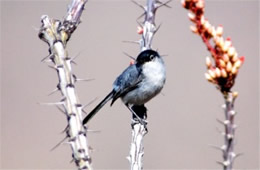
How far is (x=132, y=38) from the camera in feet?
42.9

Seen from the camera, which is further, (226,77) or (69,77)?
(69,77)

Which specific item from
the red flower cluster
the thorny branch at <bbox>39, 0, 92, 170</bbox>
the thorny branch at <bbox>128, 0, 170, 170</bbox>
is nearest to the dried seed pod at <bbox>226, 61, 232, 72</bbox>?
the red flower cluster

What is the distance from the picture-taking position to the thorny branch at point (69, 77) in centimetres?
295

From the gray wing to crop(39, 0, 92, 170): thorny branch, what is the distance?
1.78 metres

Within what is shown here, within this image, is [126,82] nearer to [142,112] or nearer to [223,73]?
[142,112]

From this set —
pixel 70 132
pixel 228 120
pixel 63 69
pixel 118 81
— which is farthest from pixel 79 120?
pixel 118 81

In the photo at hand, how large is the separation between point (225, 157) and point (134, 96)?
11.5ft

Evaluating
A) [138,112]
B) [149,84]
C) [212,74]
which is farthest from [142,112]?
[212,74]

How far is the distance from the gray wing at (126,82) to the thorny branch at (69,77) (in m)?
1.78

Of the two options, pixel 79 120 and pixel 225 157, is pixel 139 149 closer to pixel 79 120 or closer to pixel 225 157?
pixel 79 120

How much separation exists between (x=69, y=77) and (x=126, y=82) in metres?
2.30

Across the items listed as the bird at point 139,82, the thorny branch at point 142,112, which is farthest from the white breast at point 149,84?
the thorny branch at point 142,112

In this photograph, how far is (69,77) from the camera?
10.7 ft

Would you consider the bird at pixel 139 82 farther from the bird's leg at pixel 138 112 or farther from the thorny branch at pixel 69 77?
the thorny branch at pixel 69 77
